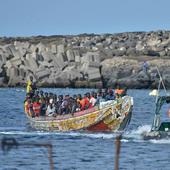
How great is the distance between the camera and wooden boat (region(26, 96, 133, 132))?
38688 mm

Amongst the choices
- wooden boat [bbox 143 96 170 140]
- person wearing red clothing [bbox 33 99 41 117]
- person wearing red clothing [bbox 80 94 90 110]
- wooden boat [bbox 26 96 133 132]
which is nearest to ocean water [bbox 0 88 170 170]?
wooden boat [bbox 143 96 170 140]

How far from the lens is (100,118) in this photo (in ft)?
128

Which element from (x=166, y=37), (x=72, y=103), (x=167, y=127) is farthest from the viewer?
(x=166, y=37)

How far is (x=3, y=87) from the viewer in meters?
103

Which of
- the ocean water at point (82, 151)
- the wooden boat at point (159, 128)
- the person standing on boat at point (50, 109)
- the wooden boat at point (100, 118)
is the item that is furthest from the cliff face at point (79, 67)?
the wooden boat at point (159, 128)

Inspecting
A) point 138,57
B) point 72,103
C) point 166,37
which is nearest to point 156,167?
point 72,103

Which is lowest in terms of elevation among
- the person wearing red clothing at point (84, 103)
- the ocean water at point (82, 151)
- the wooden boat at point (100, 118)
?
the ocean water at point (82, 151)

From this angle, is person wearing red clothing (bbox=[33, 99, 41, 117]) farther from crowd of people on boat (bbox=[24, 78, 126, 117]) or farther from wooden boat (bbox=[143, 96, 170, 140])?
wooden boat (bbox=[143, 96, 170, 140])

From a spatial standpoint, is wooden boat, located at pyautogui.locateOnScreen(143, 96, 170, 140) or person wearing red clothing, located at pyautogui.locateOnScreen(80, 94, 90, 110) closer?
wooden boat, located at pyautogui.locateOnScreen(143, 96, 170, 140)

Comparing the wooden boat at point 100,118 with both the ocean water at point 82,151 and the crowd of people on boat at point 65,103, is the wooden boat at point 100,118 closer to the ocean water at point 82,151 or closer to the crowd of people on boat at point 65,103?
the crowd of people on boat at point 65,103

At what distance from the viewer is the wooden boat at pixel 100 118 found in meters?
38.7

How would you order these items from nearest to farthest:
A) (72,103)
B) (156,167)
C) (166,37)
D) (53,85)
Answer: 1. (156,167)
2. (72,103)
3. (53,85)
4. (166,37)

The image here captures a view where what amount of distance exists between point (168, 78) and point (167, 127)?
70.5m

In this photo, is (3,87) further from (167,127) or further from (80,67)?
(167,127)
